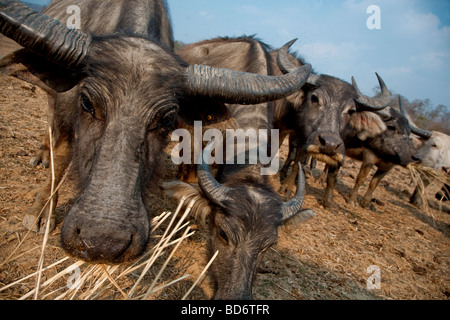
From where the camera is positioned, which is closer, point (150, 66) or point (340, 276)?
point (150, 66)

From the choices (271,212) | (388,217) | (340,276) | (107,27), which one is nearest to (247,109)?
(271,212)

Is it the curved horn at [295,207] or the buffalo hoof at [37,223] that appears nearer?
the curved horn at [295,207]

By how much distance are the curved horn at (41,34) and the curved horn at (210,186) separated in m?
1.48

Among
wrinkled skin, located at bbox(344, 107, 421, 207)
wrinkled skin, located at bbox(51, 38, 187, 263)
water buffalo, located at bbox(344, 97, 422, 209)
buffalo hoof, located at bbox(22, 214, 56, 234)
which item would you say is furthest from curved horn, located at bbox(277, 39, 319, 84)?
buffalo hoof, located at bbox(22, 214, 56, 234)

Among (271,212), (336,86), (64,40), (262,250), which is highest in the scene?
(336,86)

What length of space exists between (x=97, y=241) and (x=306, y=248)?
11.9 ft

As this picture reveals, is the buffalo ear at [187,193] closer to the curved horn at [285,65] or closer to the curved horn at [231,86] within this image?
the curved horn at [231,86]

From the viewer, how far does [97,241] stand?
1.63m

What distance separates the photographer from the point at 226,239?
2684mm

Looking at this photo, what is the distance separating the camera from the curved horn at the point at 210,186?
2.70 m

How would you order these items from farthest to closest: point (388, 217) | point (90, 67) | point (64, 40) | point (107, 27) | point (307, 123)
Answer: point (388, 217)
point (307, 123)
point (107, 27)
point (90, 67)
point (64, 40)

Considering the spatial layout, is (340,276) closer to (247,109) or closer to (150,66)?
(247,109)

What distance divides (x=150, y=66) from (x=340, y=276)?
3.88 metres

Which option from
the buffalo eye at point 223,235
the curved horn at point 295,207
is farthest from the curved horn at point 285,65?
the buffalo eye at point 223,235
